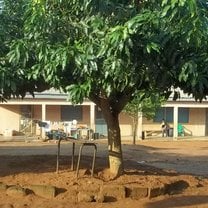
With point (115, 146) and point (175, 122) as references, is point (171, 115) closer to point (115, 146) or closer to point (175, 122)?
point (175, 122)

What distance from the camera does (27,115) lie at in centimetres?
4253

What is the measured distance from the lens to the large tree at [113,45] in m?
7.78

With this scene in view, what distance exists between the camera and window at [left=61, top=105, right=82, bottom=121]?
42.6m

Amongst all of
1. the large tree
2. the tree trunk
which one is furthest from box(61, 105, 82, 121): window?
the large tree

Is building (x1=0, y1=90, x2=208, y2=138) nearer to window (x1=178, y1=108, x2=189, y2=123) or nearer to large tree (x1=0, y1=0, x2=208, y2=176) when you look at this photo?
window (x1=178, y1=108, x2=189, y2=123)

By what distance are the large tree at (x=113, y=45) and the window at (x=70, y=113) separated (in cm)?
3297

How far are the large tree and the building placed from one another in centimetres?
3007

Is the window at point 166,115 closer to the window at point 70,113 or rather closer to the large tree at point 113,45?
the window at point 70,113

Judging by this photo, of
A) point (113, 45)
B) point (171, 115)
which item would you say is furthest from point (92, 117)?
point (113, 45)

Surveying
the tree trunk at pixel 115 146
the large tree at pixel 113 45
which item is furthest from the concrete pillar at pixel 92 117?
the large tree at pixel 113 45

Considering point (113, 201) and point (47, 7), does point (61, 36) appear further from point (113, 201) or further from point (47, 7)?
point (113, 201)

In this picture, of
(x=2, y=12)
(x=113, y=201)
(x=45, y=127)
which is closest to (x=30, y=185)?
(x=113, y=201)

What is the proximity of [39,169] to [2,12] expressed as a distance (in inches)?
160

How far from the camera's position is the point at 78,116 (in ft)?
141
